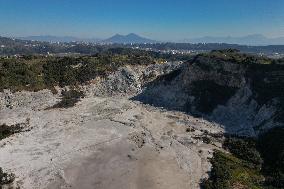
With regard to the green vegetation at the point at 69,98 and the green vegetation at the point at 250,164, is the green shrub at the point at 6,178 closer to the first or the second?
the green vegetation at the point at 250,164

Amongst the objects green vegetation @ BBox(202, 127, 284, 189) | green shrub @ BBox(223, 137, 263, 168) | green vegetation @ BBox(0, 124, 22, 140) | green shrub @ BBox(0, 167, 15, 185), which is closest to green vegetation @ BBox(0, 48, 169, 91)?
green vegetation @ BBox(0, 124, 22, 140)

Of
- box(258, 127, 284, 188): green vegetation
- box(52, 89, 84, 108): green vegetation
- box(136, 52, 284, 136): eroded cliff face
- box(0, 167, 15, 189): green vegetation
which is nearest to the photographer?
box(0, 167, 15, 189): green vegetation

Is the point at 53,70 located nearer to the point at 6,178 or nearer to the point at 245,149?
the point at 6,178

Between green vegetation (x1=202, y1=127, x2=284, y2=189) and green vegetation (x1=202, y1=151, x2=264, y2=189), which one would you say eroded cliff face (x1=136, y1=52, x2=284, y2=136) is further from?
green vegetation (x1=202, y1=151, x2=264, y2=189)

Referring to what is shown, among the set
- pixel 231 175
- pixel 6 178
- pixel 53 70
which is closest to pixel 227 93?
pixel 231 175

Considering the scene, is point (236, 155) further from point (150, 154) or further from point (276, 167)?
point (150, 154)

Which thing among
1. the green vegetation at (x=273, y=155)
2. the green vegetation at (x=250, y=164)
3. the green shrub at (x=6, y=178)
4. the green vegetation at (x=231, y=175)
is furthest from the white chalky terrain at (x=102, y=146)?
the green vegetation at (x=273, y=155)

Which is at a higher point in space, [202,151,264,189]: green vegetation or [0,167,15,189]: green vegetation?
[202,151,264,189]: green vegetation
